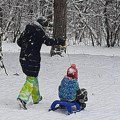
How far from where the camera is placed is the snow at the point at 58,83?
22.8 feet

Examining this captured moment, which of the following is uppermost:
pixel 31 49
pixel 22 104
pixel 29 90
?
pixel 31 49

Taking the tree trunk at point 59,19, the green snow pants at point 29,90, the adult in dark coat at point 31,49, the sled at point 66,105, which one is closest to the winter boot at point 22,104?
the green snow pants at point 29,90

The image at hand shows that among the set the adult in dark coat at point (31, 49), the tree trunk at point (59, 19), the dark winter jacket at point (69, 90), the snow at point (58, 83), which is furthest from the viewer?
the tree trunk at point (59, 19)

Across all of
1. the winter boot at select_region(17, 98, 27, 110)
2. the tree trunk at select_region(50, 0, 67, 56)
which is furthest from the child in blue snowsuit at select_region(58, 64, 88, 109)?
the tree trunk at select_region(50, 0, 67, 56)

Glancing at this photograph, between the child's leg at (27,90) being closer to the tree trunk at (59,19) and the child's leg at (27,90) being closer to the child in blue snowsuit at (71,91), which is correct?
the child in blue snowsuit at (71,91)

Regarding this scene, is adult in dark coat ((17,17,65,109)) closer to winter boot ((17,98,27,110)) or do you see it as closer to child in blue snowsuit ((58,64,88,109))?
winter boot ((17,98,27,110))

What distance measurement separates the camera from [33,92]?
7.67m

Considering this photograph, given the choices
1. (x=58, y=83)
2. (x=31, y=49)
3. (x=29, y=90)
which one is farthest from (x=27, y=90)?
(x=58, y=83)

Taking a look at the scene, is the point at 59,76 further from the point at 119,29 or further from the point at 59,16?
the point at 119,29

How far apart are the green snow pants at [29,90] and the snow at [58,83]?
18 cm

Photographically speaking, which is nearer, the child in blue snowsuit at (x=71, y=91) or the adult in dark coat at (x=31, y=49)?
the child in blue snowsuit at (x=71, y=91)

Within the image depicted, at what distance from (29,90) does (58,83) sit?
2.68 meters

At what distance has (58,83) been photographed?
9984mm

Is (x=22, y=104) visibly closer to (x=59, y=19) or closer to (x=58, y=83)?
(x=58, y=83)
